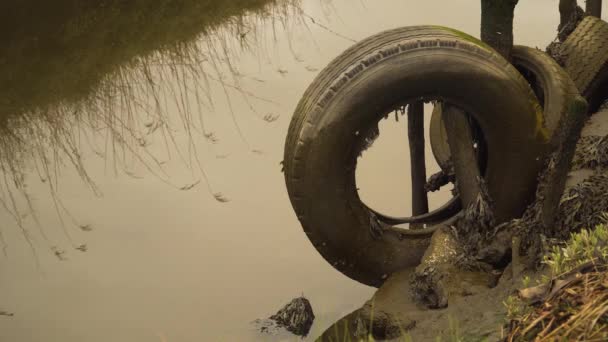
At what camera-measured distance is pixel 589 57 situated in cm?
518

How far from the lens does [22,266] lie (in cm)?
550

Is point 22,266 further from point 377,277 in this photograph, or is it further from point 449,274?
point 449,274

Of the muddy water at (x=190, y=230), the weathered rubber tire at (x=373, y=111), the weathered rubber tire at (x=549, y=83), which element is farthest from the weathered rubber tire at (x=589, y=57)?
the muddy water at (x=190, y=230)

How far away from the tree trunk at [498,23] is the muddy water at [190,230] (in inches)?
54.5

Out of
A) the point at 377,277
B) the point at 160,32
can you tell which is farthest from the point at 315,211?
the point at 160,32

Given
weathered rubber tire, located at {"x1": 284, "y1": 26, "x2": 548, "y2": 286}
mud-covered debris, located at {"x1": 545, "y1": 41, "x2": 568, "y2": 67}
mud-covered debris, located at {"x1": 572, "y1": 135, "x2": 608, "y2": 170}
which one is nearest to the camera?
weathered rubber tire, located at {"x1": 284, "y1": 26, "x2": 548, "y2": 286}

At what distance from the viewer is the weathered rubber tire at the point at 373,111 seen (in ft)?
13.5

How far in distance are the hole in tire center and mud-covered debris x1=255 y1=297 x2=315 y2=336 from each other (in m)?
1.24

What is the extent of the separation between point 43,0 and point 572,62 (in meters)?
5.82

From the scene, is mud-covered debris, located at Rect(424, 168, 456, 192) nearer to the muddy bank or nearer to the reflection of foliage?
the muddy bank

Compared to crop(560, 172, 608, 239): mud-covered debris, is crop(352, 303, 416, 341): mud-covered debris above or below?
below

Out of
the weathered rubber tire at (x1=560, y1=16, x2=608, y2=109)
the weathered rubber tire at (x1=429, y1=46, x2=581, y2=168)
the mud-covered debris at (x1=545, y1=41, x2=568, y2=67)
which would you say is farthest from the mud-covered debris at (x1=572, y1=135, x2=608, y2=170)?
the mud-covered debris at (x1=545, y1=41, x2=568, y2=67)

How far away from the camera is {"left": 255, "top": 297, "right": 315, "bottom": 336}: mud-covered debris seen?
4.61 metres

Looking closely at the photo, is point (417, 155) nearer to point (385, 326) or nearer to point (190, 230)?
point (385, 326)
